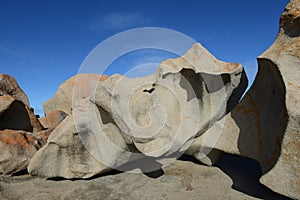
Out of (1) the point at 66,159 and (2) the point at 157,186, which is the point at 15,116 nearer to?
(1) the point at 66,159

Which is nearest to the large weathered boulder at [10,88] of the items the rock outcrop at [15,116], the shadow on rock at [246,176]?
the rock outcrop at [15,116]

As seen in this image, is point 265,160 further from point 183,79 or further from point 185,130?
point 183,79

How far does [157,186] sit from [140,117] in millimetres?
862

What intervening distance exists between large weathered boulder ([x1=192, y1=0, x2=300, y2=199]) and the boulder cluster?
1 centimetres

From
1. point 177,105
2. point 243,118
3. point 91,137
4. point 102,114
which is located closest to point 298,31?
point 243,118

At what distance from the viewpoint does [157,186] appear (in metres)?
3.01

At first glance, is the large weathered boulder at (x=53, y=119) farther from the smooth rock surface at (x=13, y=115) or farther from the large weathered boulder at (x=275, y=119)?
the large weathered boulder at (x=275, y=119)

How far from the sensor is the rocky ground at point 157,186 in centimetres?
276

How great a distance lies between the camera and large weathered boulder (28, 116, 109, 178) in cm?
331

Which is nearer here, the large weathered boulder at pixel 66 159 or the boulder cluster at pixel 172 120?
the boulder cluster at pixel 172 120

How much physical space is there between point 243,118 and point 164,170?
1.28 metres

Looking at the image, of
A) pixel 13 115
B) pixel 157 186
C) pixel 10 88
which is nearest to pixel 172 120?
pixel 157 186

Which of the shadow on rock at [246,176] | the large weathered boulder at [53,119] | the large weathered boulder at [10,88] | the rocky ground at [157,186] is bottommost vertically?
the shadow on rock at [246,176]

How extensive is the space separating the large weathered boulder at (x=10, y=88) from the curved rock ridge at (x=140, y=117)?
2780 mm
